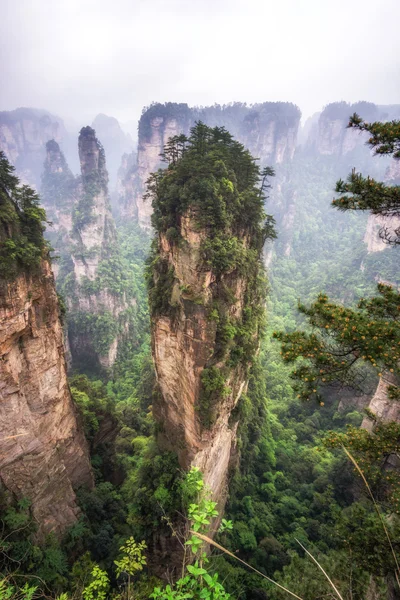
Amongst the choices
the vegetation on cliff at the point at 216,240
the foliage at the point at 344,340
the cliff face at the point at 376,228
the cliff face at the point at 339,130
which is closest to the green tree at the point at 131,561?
the foliage at the point at 344,340

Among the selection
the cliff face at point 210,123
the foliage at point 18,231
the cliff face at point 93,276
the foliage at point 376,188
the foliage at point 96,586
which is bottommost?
the cliff face at point 93,276

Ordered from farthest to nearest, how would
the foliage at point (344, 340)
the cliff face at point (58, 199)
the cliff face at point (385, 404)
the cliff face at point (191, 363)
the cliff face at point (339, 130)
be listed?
1. the cliff face at point (339, 130)
2. the cliff face at point (58, 199)
3. the cliff face at point (385, 404)
4. the cliff face at point (191, 363)
5. the foliage at point (344, 340)

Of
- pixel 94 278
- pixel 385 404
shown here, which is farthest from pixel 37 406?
pixel 94 278

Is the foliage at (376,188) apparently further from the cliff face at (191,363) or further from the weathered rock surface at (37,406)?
the weathered rock surface at (37,406)

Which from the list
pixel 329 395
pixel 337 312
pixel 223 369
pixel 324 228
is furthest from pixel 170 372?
pixel 324 228

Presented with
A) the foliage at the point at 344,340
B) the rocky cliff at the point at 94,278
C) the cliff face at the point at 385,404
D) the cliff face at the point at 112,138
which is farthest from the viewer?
the cliff face at the point at 112,138

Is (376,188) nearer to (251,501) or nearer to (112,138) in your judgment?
(251,501)

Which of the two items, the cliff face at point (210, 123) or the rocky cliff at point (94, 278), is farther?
the cliff face at point (210, 123)

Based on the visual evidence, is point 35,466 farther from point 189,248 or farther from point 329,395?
point 329,395

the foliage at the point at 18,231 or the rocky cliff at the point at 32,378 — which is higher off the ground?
the foliage at the point at 18,231
